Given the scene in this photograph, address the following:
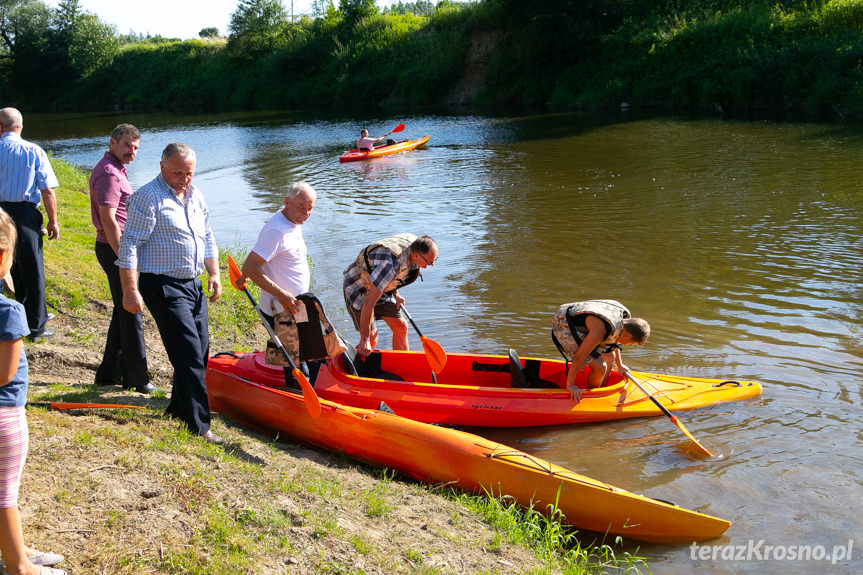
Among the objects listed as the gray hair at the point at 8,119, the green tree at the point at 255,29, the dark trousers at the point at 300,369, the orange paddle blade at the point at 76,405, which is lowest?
the dark trousers at the point at 300,369

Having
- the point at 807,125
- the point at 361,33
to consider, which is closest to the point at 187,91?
the point at 361,33

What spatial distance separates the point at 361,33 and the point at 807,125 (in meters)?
32.8

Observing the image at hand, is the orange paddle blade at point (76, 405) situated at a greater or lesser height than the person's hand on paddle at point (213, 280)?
lesser

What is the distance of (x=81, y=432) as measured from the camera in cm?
412

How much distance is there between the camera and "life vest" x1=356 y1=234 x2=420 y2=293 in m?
5.97

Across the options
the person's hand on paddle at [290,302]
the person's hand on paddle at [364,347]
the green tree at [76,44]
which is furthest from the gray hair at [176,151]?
the green tree at [76,44]

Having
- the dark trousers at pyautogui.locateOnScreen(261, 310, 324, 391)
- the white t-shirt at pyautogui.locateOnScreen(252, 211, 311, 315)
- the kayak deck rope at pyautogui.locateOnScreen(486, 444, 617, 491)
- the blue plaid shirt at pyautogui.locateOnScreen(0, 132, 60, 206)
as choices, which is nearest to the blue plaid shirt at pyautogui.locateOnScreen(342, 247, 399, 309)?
the dark trousers at pyautogui.locateOnScreen(261, 310, 324, 391)

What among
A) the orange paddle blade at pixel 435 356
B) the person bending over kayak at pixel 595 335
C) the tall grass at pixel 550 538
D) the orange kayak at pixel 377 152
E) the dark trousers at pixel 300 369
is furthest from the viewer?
the orange kayak at pixel 377 152

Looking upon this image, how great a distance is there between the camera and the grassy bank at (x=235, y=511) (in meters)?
3.30

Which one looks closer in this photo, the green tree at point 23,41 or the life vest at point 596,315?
the life vest at point 596,315

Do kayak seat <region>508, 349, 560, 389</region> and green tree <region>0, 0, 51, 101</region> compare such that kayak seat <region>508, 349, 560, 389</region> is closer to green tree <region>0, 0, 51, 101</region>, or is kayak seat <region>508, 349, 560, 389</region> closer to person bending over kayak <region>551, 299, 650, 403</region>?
person bending over kayak <region>551, 299, 650, 403</region>

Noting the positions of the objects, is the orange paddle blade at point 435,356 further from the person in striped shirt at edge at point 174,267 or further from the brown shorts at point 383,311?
the person in striped shirt at edge at point 174,267

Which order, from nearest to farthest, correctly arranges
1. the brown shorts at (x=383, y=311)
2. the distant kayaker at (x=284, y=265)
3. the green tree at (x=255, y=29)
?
the distant kayaker at (x=284, y=265) < the brown shorts at (x=383, y=311) < the green tree at (x=255, y=29)

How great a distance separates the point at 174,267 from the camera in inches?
173
